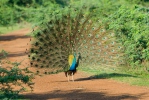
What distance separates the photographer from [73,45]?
13.4m

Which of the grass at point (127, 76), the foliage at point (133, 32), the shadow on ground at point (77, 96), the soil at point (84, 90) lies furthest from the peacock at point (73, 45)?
the shadow on ground at point (77, 96)

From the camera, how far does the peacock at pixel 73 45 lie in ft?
43.9

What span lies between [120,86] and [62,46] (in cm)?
202

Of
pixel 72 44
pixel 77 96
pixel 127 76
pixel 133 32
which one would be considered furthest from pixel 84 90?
pixel 133 32

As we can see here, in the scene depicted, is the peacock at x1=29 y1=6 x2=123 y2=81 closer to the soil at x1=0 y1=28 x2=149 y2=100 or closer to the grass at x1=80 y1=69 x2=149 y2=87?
the soil at x1=0 y1=28 x2=149 y2=100

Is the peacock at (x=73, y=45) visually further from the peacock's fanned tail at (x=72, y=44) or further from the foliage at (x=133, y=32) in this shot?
the foliage at (x=133, y=32)

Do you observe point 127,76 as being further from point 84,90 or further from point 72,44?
point 84,90

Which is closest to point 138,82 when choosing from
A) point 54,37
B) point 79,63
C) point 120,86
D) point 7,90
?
point 120,86

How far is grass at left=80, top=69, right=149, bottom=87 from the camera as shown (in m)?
13.4

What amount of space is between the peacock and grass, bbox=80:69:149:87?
625mm

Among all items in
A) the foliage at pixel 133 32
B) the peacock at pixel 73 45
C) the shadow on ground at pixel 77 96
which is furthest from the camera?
the foliage at pixel 133 32

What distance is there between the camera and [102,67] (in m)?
13.7

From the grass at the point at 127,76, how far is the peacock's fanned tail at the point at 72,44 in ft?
2.12

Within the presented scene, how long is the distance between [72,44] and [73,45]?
0.17ft
